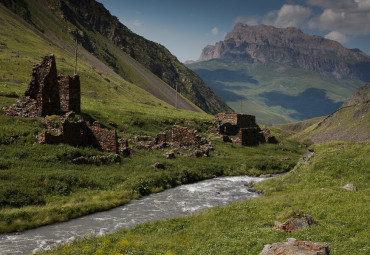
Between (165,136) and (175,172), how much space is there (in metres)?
14.7

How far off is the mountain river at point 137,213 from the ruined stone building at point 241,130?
76.8 ft

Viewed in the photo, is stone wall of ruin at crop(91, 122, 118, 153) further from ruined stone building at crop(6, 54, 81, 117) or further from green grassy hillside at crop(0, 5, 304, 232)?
ruined stone building at crop(6, 54, 81, 117)

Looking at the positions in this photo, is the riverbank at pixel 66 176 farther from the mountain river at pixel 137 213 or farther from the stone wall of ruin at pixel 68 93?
the stone wall of ruin at pixel 68 93

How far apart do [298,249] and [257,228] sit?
615 cm

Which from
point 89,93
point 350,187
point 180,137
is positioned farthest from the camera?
point 89,93

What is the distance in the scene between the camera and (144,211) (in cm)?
2341

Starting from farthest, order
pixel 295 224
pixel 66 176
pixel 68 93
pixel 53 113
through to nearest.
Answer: pixel 68 93, pixel 53 113, pixel 66 176, pixel 295 224

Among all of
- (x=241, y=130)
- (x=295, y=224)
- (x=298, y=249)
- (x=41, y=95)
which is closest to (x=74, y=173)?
(x=41, y=95)

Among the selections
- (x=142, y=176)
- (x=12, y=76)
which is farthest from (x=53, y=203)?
(x=12, y=76)

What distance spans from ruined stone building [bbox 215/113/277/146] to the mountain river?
2339 cm

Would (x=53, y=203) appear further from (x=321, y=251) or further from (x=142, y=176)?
(x=321, y=251)

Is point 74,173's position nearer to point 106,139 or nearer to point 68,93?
point 106,139

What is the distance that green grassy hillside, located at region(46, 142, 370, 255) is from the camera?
1342 centimetres

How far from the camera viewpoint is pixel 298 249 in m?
9.92
